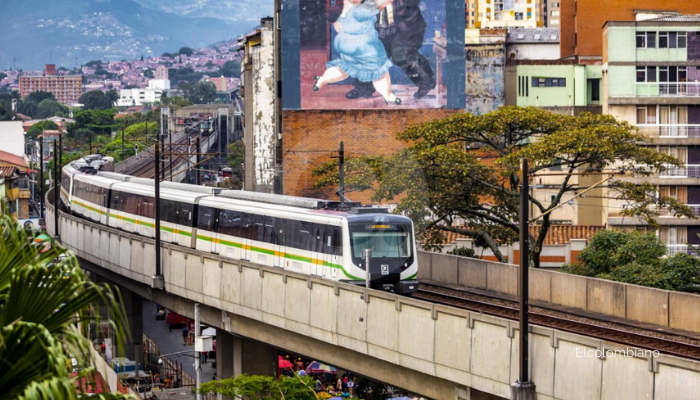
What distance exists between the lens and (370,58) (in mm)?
60531

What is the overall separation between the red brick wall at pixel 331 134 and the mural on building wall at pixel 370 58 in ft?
1.58

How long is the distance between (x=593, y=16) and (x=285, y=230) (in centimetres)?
4251

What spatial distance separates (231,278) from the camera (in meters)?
30.0

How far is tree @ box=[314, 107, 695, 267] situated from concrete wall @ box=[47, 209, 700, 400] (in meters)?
7.33

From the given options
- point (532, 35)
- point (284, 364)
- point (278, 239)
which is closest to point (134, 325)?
point (284, 364)

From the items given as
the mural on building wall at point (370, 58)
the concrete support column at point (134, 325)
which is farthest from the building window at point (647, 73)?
the concrete support column at point (134, 325)

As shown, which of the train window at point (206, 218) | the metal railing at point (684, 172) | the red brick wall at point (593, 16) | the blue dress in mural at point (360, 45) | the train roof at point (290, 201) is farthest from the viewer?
the red brick wall at point (593, 16)

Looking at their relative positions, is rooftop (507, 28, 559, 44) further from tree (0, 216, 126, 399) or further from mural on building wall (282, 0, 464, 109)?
tree (0, 216, 126, 399)

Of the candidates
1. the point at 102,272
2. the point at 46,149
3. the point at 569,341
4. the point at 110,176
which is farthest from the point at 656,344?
the point at 46,149

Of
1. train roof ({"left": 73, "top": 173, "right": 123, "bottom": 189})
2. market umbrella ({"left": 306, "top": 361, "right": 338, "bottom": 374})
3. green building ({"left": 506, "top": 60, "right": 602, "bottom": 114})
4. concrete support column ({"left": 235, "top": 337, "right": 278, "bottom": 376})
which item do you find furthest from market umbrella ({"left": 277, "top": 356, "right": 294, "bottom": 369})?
green building ({"left": 506, "top": 60, "right": 602, "bottom": 114})

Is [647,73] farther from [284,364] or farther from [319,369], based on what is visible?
[284,364]

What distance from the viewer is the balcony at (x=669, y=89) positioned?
5362 centimetres

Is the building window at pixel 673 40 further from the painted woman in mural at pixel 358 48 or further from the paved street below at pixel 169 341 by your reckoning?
the paved street below at pixel 169 341

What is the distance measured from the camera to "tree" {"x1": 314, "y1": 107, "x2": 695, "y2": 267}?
38938 millimetres
